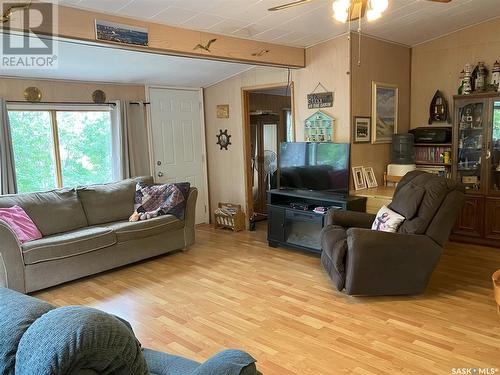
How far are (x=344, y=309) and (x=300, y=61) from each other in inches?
118

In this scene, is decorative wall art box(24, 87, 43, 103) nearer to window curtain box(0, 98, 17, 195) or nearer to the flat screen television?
window curtain box(0, 98, 17, 195)

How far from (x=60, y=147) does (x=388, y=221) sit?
12.7 feet

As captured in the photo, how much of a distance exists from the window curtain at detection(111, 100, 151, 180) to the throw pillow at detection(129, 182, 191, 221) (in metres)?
0.67

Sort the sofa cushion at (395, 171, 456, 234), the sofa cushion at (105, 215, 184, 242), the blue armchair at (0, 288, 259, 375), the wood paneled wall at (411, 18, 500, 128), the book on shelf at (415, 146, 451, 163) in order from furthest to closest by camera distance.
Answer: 1. the book on shelf at (415, 146, 451, 163)
2. the wood paneled wall at (411, 18, 500, 128)
3. the sofa cushion at (105, 215, 184, 242)
4. the sofa cushion at (395, 171, 456, 234)
5. the blue armchair at (0, 288, 259, 375)

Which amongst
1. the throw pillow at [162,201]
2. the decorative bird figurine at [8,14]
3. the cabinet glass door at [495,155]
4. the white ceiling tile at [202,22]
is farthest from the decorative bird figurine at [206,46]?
the cabinet glass door at [495,155]

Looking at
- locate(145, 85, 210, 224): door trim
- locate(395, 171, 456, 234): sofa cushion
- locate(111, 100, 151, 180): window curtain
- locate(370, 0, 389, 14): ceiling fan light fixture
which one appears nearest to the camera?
locate(370, 0, 389, 14): ceiling fan light fixture

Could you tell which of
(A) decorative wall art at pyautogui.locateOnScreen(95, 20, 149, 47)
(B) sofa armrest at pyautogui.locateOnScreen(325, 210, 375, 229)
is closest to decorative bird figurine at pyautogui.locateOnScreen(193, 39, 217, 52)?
(A) decorative wall art at pyautogui.locateOnScreen(95, 20, 149, 47)

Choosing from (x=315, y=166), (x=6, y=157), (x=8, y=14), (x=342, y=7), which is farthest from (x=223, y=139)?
(x=342, y=7)

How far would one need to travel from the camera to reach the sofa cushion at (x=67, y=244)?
361 cm

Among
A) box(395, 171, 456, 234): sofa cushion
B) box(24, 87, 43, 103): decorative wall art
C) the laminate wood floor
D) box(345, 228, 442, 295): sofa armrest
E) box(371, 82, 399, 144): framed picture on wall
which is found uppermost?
box(24, 87, 43, 103): decorative wall art

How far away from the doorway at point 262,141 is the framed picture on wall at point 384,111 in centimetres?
141

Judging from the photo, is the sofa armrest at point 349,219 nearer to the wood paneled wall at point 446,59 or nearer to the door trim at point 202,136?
the wood paneled wall at point 446,59

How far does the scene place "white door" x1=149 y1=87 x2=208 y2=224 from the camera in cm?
573

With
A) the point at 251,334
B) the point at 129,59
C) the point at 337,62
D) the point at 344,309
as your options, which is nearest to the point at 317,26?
the point at 337,62
